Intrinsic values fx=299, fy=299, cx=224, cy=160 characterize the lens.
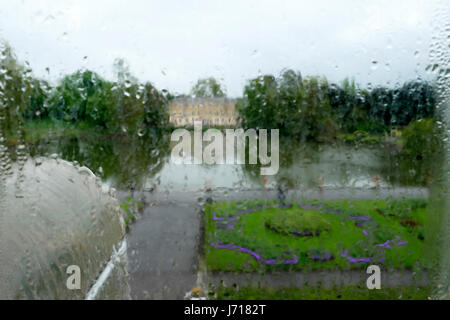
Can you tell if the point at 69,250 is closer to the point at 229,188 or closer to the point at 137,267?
the point at 137,267

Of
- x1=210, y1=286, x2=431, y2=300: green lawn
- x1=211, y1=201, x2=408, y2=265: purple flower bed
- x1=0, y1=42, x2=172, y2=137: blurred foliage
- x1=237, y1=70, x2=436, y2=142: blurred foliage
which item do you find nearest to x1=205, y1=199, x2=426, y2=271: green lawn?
x1=211, y1=201, x2=408, y2=265: purple flower bed

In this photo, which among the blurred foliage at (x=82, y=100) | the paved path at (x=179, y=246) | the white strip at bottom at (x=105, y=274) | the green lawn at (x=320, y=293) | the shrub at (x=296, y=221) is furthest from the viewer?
the shrub at (x=296, y=221)

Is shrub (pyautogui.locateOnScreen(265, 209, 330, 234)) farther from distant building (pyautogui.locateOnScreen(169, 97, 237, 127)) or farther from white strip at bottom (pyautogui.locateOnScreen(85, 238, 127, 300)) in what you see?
white strip at bottom (pyautogui.locateOnScreen(85, 238, 127, 300))

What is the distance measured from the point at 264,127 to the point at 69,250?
114cm

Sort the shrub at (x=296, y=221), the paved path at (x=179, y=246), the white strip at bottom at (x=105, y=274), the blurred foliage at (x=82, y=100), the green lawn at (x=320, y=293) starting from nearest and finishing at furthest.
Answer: the white strip at bottom at (x=105, y=274)
the blurred foliage at (x=82, y=100)
the green lawn at (x=320, y=293)
the paved path at (x=179, y=246)
the shrub at (x=296, y=221)

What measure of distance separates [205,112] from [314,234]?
1.00 metres

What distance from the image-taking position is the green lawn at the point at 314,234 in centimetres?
175

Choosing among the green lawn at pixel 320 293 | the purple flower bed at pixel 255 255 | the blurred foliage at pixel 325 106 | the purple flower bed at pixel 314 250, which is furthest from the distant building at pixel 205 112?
the green lawn at pixel 320 293

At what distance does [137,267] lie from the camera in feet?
5.98

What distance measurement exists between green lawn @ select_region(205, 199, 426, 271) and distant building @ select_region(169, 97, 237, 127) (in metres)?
0.56

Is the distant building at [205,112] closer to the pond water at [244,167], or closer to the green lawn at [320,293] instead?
the pond water at [244,167]

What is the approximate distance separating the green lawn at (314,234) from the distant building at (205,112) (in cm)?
56

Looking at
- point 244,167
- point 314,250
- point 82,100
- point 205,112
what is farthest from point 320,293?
point 82,100

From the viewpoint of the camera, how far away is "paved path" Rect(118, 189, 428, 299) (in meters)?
1.72
